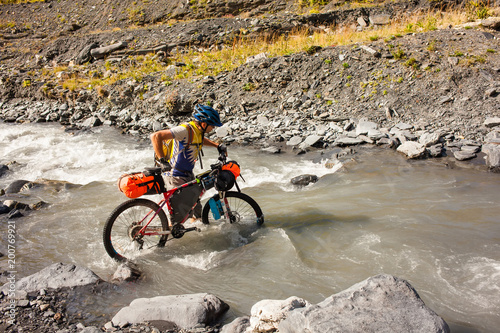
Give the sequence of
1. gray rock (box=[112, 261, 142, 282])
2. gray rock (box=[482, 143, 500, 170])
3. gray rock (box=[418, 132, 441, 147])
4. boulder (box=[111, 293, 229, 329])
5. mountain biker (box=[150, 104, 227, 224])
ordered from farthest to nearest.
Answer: gray rock (box=[418, 132, 441, 147]) → gray rock (box=[482, 143, 500, 170]) → mountain biker (box=[150, 104, 227, 224]) → gray rock (box=[112, 261, 142, 282]) → boulder (box=[111, 293, 229, 329])

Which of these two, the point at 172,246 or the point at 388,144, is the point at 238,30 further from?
the point at 172,246

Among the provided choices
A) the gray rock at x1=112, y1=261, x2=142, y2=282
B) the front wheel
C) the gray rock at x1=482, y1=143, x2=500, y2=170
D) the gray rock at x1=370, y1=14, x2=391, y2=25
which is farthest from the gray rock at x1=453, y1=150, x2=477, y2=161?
the gray rock at x1=370, y1=14, x2=391, y2=25

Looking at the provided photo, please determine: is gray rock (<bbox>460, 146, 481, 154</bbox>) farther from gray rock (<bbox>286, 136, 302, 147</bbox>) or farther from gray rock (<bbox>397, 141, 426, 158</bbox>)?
gray rock (<bbox>286, 136, 302, 147</bbox>)

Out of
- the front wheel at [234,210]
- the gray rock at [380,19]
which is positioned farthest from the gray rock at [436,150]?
the gray rock at [380,19]

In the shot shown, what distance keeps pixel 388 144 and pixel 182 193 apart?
702cm

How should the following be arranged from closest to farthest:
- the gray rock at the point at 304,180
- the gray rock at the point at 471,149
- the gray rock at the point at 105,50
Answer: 1. the gray rock at the point at 304,180
2. the gray rock at the point at 471,149
3. the gray rock at the point at 105,50

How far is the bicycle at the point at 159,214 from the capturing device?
4875mm

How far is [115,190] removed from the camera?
8.31 metres

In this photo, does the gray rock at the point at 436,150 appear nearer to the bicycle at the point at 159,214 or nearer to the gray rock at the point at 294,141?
the gray rock at the point at 294,141

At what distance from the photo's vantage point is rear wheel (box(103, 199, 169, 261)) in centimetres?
482

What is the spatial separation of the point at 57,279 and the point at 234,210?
2.82 metres

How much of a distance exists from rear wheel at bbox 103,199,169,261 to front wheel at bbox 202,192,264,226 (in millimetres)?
808

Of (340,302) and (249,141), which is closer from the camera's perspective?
(340,302)

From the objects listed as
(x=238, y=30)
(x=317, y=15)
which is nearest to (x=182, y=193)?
(x=238, y=30)
